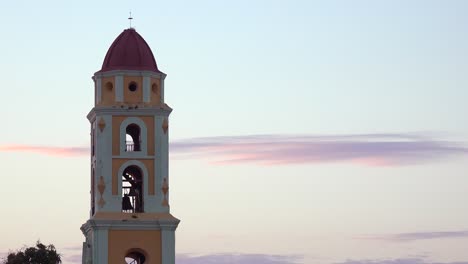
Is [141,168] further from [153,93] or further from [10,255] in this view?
[10,255]

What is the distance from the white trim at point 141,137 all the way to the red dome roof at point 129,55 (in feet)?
8.35

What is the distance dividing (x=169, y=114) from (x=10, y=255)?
19.5m

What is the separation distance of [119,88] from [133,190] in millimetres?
5106

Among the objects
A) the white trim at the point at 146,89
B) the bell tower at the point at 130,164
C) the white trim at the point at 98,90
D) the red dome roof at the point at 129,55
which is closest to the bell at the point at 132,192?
the bell tower at the point at 130,164

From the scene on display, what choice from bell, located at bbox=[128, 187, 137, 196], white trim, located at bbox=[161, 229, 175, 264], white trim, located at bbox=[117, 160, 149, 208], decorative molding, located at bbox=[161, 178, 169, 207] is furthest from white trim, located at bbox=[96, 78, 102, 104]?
white trim, located at bbox=[161, 229, 175, 264]

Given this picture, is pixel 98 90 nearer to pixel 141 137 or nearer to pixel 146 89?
pixel 146 89

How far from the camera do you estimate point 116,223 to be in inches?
3533

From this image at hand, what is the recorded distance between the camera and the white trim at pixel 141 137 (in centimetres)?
9062

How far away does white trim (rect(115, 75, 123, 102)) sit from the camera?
297 ft

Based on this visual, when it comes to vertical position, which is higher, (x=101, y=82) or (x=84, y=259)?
(x=101, y=82)

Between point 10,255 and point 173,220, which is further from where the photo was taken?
point 10,255

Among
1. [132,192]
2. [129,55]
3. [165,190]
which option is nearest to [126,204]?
[132,192]

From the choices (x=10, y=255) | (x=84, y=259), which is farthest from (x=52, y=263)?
(x=84, y=259)

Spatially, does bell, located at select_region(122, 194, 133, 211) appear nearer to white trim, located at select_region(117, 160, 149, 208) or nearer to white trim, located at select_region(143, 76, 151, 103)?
white trim, located at select_region(117, 160, 149, 208)
